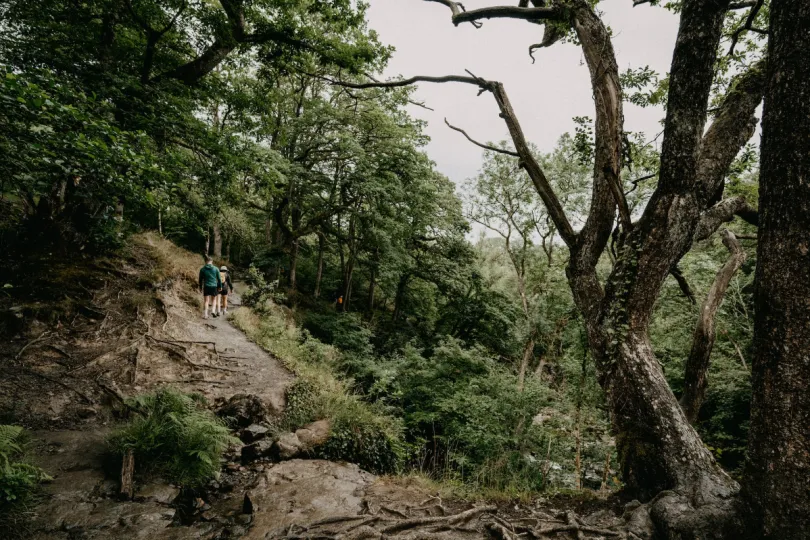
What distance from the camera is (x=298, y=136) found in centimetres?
1627

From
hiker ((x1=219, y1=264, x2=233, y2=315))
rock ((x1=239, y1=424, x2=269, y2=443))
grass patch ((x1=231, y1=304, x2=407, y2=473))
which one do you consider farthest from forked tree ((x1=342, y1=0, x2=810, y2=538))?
hiker ((x1=219, y1=264, x2=233, y2=315))

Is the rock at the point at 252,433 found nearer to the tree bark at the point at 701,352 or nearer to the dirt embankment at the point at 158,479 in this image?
the dirt embankment at the point at 158,479

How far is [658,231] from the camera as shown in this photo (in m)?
3.67

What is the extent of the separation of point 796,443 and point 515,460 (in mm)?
6015

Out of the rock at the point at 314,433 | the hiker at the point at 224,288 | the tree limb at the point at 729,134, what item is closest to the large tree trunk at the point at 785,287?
the tree limb at the point at 729,134

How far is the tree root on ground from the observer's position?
313 centimetres

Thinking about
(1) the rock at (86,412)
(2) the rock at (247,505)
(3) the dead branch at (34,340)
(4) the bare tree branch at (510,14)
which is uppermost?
(4) the bare tree branch at (510,14)

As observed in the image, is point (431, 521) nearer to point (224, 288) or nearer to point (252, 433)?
point (252, 433)

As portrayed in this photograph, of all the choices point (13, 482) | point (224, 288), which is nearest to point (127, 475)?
point (13, 482)

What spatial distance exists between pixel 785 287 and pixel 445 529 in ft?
11.0

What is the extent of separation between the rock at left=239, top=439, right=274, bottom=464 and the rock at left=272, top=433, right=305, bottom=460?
104mm

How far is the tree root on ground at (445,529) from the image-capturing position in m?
3.13

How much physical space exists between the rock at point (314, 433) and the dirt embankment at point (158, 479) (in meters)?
0.37

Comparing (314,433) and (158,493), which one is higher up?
(314,433)
